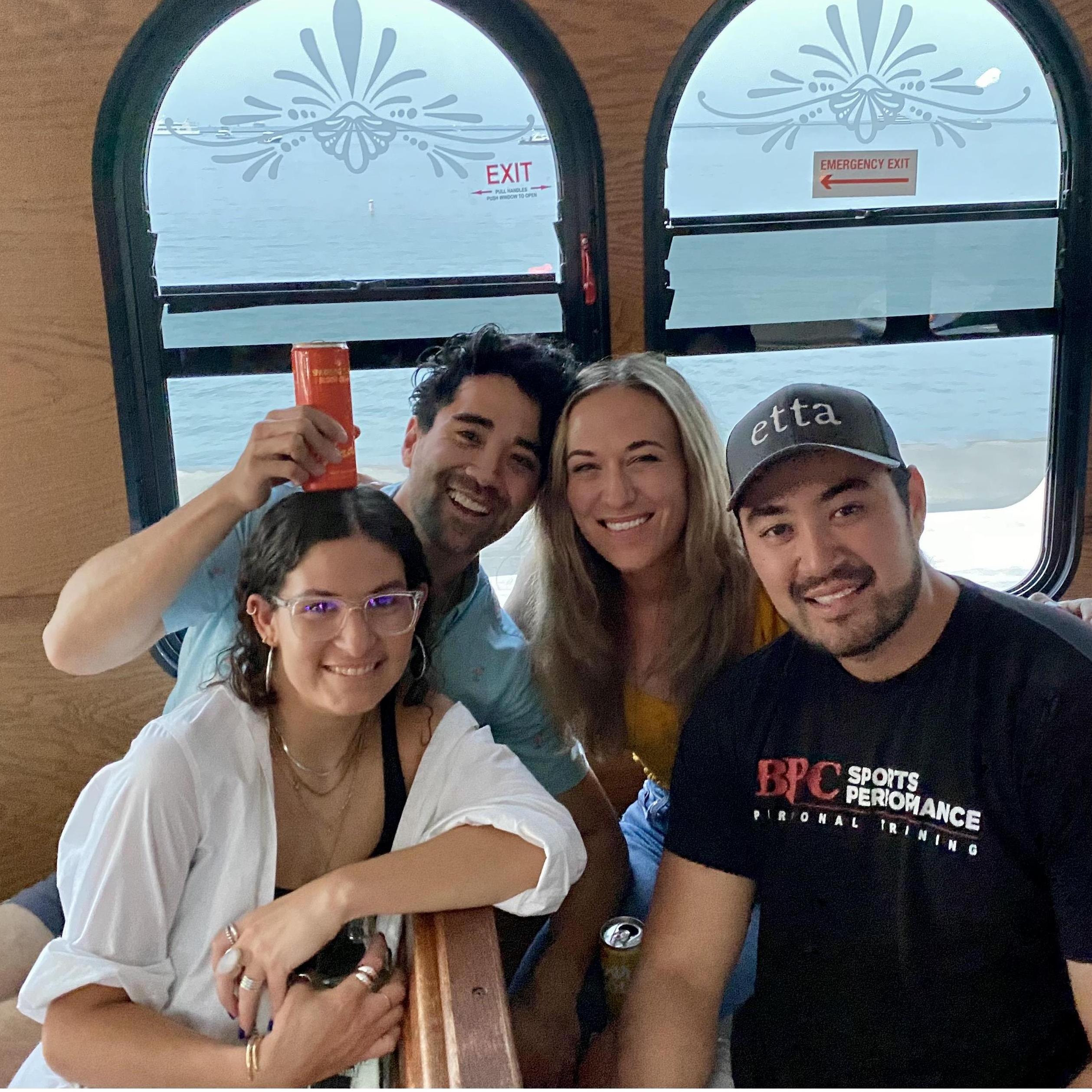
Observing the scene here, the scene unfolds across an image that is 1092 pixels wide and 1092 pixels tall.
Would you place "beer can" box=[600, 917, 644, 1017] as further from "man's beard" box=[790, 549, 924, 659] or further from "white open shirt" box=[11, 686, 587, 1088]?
"man's beard" box=[790, 549, 924, 659]

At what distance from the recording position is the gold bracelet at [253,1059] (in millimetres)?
1172

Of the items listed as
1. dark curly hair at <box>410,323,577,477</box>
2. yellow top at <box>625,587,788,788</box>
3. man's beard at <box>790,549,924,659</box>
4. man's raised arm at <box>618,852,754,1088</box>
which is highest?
dark curly hair at <box>410,323,577,477</box>

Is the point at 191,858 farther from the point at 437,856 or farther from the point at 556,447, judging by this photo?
the point at 556,447

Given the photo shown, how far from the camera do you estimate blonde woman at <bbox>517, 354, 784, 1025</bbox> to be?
70.7 inches

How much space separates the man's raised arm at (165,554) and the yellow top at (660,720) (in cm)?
84

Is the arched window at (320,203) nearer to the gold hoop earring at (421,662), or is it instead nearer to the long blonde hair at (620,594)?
the long blonde hair at (620,594)

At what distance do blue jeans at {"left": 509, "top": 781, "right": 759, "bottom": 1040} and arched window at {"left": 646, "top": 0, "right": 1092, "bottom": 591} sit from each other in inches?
41.2

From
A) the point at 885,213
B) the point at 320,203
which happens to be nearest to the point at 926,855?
the point at 885,213

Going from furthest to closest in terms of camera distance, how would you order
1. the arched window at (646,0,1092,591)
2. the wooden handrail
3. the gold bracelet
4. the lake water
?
the arched window at (646,0,1092,591) → the lake water → the gold bracelet → the wooden handrail

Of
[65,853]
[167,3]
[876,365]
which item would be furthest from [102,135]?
[876,365]

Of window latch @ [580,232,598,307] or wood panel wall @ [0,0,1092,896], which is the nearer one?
wood panel wall @ [0,0,1092,896]

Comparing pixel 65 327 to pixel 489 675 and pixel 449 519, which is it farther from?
pixel 489 675

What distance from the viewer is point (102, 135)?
88.0 inches

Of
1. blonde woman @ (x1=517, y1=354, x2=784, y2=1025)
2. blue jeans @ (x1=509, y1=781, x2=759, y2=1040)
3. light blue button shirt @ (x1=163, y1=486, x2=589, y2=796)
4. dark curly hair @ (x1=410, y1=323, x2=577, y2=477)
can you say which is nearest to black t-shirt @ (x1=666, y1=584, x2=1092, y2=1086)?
blue jeans @ (x1=509, y1=781, x2=759, y2=1040)
